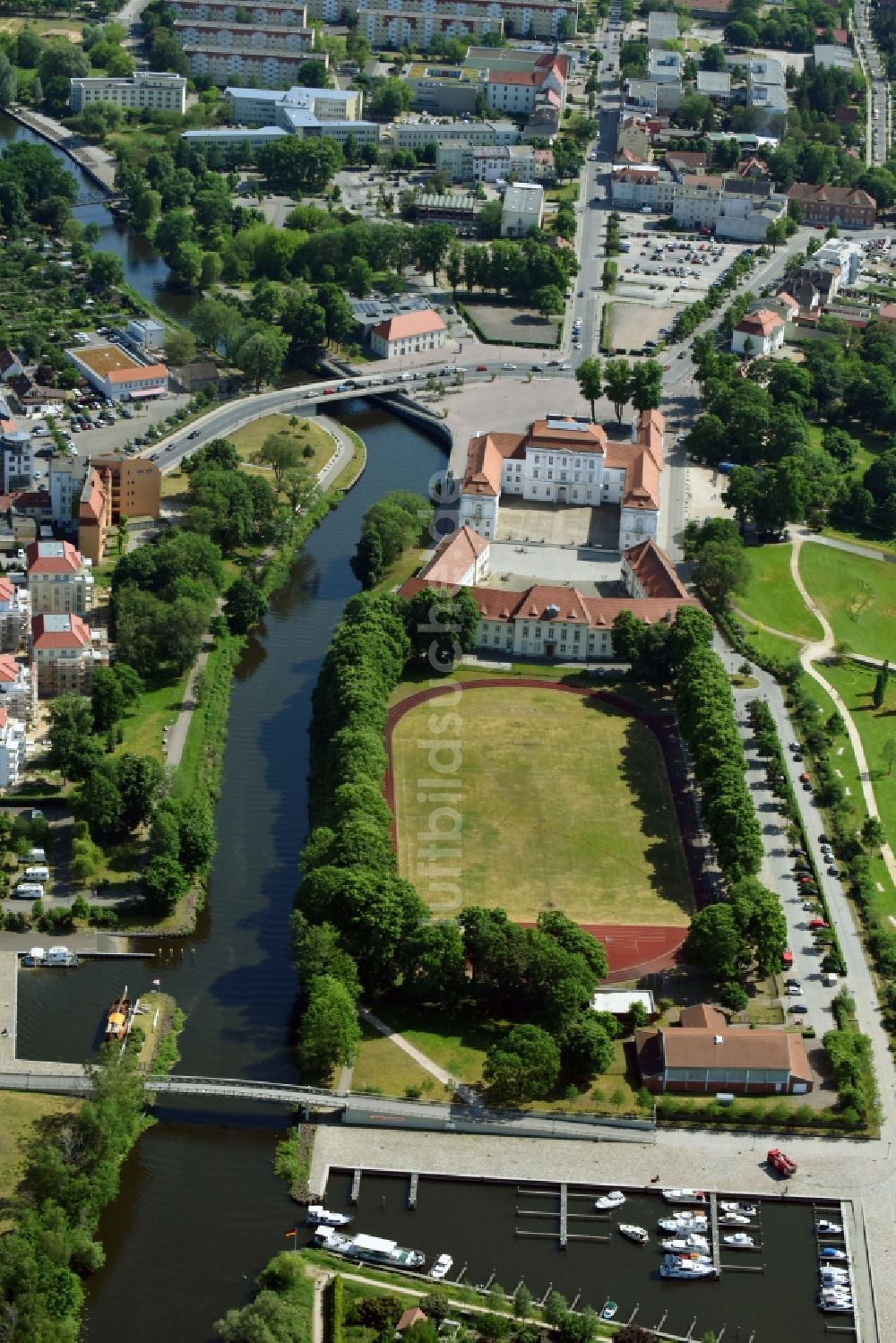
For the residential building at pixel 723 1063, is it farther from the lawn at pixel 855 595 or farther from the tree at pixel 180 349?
the tree at pixel 180 349

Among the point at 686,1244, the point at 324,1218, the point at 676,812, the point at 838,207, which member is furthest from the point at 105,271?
the point at 686,1244

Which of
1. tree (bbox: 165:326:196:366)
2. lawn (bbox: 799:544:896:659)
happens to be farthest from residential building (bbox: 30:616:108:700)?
tree (bbox: 165:326:196:366)

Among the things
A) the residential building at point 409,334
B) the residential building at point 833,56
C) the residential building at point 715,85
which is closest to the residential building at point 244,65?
the residential building at point 715,85

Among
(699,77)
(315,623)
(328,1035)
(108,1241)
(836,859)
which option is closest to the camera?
(108,1241)

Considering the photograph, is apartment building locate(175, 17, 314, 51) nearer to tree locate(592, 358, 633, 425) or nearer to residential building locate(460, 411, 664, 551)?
tree locate(592, 358, 633, 425)

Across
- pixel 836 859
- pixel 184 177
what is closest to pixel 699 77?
pixel 184 177

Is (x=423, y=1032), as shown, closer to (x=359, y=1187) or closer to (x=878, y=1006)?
(x=359, y=1187)
